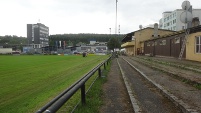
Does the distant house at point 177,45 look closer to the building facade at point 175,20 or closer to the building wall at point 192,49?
the building wall at point 192,49

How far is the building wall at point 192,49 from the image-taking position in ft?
81.6

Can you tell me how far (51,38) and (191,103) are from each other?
555 ft

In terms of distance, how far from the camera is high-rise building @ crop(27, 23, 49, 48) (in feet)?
488

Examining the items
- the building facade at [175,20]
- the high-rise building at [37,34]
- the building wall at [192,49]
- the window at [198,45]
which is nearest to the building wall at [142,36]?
the building facade at [175,20]

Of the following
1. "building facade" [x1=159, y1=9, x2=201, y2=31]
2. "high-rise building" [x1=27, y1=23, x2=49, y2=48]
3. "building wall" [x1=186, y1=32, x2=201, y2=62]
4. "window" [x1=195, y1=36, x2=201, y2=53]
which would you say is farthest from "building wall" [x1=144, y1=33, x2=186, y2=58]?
"high-rise building" [x1=27, y1=23, x2=49, y2=48]

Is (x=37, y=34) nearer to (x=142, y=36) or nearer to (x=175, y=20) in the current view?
(x=175, y=20)

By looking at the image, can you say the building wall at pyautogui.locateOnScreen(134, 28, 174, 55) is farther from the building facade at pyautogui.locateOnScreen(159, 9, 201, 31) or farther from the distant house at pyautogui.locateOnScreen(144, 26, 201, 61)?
the building facade at pyautogui.locateOnScreen(159, 9, 201, 31)

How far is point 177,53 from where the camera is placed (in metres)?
32.0

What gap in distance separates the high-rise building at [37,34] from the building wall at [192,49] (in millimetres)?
129858

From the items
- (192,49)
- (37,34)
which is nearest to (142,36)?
(192,49)

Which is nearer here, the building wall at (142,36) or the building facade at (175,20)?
the building wall at (142,36)

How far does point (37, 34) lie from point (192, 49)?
13258cm

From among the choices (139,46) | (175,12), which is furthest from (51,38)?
(139,46)

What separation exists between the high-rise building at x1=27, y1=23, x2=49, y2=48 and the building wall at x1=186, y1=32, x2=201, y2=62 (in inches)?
5113
